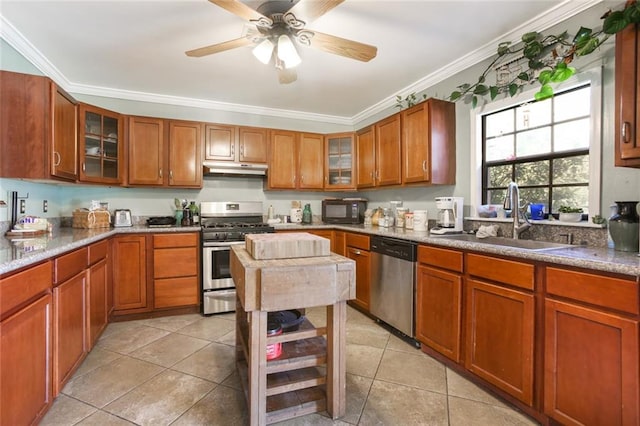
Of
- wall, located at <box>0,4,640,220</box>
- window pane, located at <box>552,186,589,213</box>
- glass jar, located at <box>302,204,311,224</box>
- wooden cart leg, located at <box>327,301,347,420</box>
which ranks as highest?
wall, located at <box>0,4,640,220</box>

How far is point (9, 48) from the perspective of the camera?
7.52ft

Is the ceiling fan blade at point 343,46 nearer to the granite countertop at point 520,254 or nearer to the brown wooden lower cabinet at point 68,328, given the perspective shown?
the granite countertop at point 520,254

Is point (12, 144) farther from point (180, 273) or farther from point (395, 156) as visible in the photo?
point (395, 156)

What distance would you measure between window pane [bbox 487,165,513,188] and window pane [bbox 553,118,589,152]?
1.28 ft

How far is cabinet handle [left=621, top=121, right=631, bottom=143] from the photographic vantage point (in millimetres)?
1463

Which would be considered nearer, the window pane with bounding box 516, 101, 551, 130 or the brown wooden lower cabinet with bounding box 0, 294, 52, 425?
the brown wooden lower cabinet with bounding box 0, 294, 52, 425

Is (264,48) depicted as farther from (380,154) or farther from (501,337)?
(501,337)

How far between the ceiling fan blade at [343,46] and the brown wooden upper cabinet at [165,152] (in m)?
2.19

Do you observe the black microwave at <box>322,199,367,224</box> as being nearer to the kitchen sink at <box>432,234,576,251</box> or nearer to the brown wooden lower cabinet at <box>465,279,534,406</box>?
the kitchen sink at <box>432,234,576,251</box>

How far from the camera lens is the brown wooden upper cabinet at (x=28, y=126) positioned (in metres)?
2.04

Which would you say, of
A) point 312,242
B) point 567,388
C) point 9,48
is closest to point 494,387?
point 567,388

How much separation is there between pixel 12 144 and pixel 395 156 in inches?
128

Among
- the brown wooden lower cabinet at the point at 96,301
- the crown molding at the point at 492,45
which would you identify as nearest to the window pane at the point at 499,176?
the crown molding at the point at 492,45

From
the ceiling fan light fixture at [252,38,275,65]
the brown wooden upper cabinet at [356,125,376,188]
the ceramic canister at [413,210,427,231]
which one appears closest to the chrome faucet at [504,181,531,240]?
the ceramic canister at [413,210,427,231]
